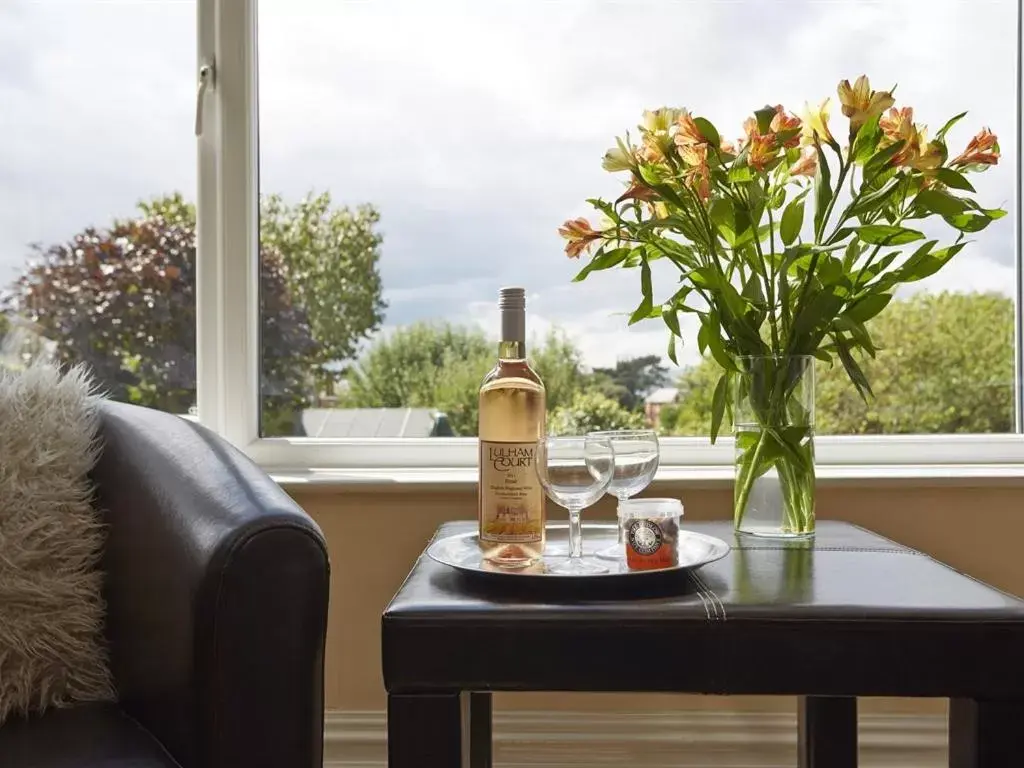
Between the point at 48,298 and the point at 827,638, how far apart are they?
63.9 inches

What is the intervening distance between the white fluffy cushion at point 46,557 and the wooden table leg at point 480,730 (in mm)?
506

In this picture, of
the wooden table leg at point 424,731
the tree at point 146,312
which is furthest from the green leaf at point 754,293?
the tree at point 146,312

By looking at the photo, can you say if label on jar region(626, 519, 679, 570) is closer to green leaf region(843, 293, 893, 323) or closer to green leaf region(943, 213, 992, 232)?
green leaf region(843, 293, 893, 323)

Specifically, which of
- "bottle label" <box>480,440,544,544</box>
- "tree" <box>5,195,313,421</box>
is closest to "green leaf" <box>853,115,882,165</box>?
"bottle label" <box>480,440,544,544</box>

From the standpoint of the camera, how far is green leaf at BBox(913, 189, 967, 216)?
1251mm

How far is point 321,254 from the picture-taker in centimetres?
192

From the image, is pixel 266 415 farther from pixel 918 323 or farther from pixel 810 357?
pixel 918 323

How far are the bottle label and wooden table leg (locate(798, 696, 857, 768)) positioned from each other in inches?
23.2

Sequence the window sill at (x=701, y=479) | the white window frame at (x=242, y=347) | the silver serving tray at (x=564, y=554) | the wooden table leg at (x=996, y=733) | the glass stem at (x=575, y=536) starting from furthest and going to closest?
1. the white window frame at (x=242, y=347)
2. the window sill at (x=701, y=479)
3. the glass stem at (x=575, y=536)
4. the silver serving tray at (x=564, y=554)
5. the wooden table leg at (x=996, y=733)

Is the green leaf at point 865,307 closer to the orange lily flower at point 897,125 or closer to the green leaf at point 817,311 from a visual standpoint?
the green leaf at point 817,311

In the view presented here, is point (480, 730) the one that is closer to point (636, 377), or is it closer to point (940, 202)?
point (636, 377)

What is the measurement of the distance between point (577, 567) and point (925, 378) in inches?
42.6

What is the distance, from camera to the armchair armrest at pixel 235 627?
0.99 m

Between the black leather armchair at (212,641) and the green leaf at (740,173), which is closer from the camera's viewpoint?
the black leather armchair at (212,641)
